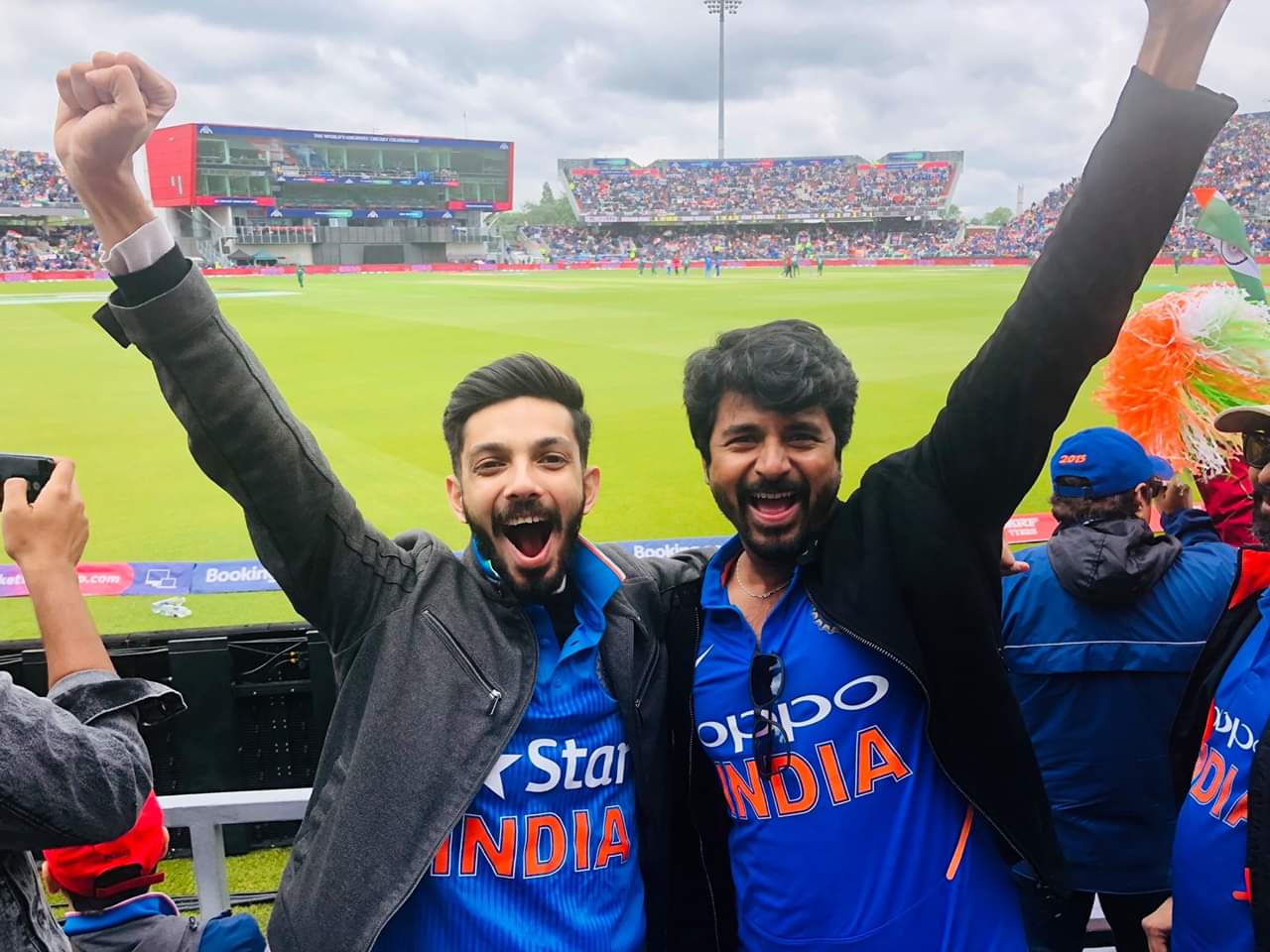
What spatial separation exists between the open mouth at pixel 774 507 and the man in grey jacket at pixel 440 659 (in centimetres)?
30

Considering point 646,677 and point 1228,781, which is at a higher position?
point 646,677

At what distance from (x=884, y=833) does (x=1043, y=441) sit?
2.21 feet

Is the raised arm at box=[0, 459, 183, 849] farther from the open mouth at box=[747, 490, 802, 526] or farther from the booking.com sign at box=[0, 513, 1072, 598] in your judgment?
the booking.com sign at box=[0, 513, 1072, 598]

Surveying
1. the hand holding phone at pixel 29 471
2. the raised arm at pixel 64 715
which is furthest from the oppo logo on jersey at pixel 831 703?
the hand holding phone at pixel 29 471

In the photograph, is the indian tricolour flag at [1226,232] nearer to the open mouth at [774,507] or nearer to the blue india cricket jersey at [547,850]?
the open mouth at [774,507]

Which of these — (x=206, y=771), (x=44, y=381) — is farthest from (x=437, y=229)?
(x=206, y=771)

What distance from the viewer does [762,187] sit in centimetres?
6328

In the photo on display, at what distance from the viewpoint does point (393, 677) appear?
1463 mm

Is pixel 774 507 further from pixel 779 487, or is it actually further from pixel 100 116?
pixel 100 116

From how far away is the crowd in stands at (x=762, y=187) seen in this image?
60.4 meters

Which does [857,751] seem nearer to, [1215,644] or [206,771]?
[1215,644]

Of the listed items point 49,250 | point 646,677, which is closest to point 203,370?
point 646,677

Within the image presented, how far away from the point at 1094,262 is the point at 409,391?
37.4 feet

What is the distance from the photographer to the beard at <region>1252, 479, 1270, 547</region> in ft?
6.31
